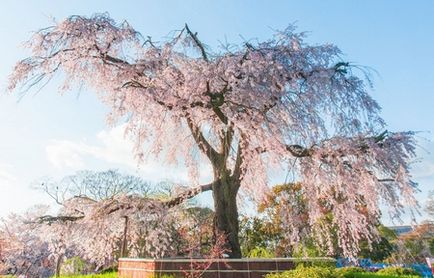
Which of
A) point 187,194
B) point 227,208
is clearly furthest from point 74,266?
point 227,208

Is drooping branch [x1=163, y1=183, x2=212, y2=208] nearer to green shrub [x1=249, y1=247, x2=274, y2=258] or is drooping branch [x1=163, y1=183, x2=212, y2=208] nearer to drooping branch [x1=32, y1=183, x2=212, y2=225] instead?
drooping branch [x1=32, y1=183, x2=212, y2=225]

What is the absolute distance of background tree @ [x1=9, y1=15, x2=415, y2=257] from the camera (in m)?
7.89

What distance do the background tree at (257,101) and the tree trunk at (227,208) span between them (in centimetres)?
4

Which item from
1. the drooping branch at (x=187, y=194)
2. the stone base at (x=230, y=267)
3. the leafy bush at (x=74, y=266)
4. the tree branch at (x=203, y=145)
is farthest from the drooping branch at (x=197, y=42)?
the leafy bush at (x=74, y=266)

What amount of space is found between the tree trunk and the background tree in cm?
4

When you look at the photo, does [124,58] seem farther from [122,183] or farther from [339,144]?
[122,183]

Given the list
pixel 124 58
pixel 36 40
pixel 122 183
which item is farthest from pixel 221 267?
pixel 122 183

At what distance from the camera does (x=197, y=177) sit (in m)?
12.0

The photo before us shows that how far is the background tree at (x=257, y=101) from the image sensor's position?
7891mm

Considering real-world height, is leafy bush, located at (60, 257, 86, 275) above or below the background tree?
below

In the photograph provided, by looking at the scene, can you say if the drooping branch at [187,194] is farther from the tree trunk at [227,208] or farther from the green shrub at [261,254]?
the green shrub at [261,254]

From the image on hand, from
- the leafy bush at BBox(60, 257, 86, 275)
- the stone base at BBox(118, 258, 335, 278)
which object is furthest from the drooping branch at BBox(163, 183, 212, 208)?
the leafy bush at BBox(60, 257, 86, 275)

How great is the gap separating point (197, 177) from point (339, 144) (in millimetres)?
5393

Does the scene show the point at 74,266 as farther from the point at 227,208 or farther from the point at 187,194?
the point at 227,208
